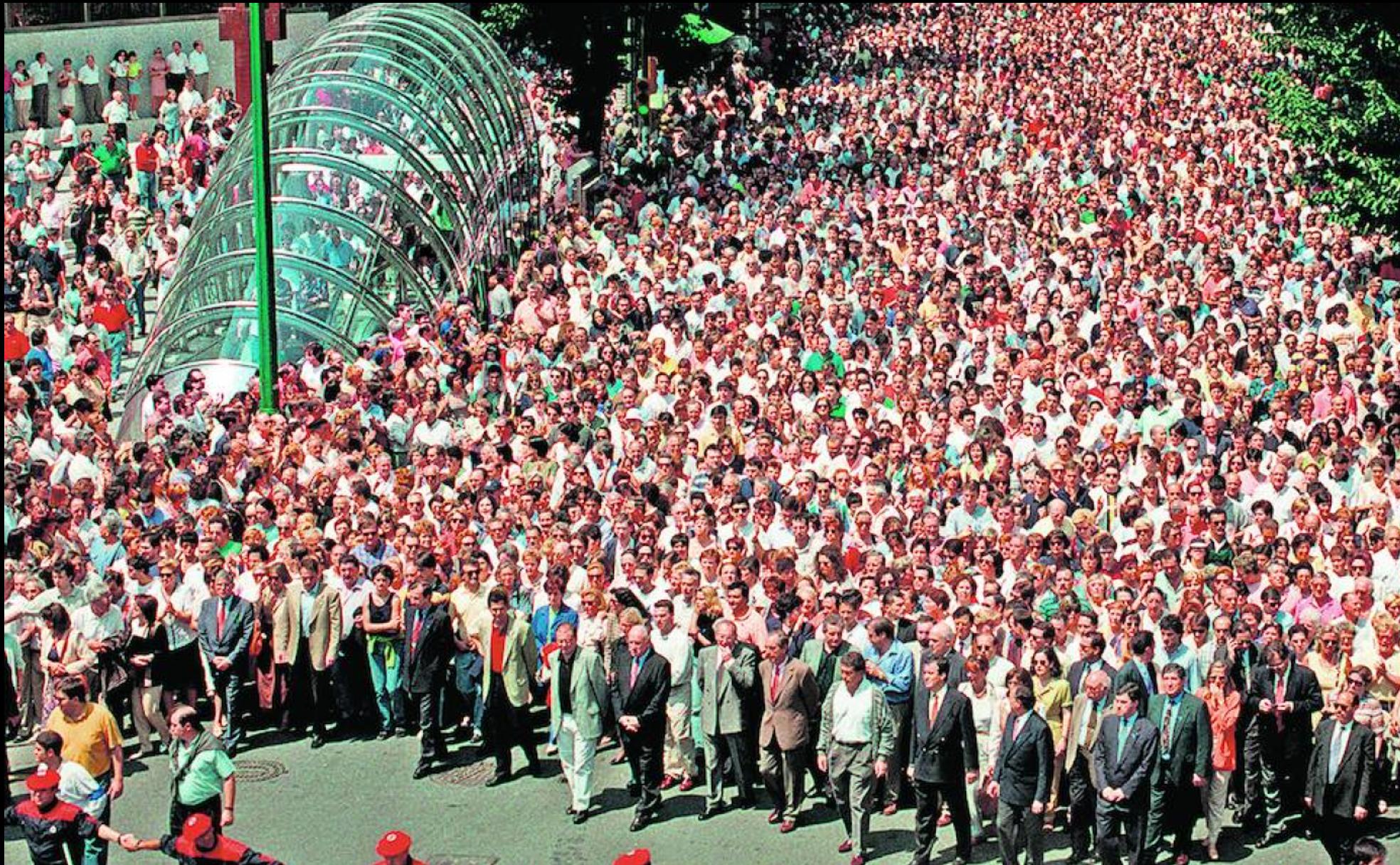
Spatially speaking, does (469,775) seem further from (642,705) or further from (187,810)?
(187,810)

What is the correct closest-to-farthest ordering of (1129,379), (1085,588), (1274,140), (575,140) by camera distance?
1. (1085,588)
2. (1129,379)
3. (1274,140)
4. (575,140)

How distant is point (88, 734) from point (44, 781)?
0.85 meters

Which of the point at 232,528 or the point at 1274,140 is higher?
the point at 1274,140

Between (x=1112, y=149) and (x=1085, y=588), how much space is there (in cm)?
1652

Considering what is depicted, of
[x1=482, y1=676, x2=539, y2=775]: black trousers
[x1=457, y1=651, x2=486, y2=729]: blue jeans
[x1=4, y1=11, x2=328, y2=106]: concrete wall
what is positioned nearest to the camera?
[x1=482, y1=676, x2=539, y2=775]: black trousers

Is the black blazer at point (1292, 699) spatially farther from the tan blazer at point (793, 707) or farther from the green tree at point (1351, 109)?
the green tree at point (1351, 109)

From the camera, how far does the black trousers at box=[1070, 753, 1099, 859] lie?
1309cm

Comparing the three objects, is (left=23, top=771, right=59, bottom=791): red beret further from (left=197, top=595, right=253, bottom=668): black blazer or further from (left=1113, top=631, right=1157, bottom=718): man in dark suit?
(left=1113, top=631, right=1157, bottom=718): man in dark suit

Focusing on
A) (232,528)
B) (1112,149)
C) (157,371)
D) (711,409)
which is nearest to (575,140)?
(1112,149)

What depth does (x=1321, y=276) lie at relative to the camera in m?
22.9

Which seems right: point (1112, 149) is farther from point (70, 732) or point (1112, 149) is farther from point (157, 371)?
point (70, 732)

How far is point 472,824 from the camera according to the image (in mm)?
14109

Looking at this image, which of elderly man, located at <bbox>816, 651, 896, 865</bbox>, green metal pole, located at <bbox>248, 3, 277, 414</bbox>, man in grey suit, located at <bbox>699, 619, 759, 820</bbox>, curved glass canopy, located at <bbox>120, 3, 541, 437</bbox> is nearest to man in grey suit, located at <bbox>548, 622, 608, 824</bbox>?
man in grey suit, located at <bbox>699, 619, 759, 820</bbox>

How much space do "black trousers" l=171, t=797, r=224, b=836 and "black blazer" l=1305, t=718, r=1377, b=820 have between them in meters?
5.91
